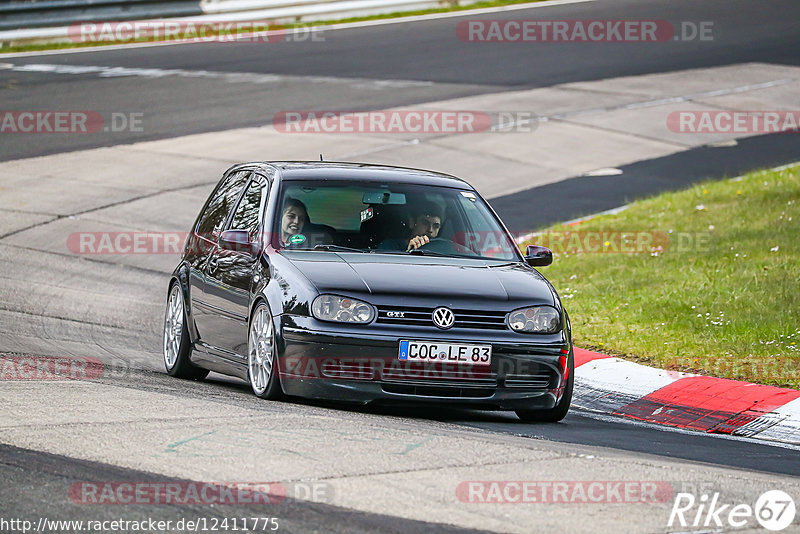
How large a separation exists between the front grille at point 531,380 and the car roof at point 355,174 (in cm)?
186

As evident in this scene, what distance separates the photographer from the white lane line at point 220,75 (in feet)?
88.7

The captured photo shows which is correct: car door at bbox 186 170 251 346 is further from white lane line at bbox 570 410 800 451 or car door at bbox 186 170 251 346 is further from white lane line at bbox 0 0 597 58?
white lane line at bbox 0 0 597 58

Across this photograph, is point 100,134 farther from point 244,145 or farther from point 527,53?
point 527,53

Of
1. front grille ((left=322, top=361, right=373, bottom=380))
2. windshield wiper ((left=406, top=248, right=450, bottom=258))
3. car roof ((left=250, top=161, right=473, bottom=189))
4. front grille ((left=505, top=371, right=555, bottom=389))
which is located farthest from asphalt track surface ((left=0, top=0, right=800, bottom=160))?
front grille ((left=505, top=371, right=555, bottom=389))

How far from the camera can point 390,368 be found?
7.52 meters

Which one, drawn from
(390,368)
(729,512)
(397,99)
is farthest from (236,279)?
(397,99)

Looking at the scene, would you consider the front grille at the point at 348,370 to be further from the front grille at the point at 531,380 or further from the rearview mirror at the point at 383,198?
the rearview mirror at the point at 383,198

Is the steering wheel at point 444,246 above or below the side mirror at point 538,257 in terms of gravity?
above

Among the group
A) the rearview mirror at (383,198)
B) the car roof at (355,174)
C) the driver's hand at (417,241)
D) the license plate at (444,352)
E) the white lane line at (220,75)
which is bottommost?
A: the license plate at (444,352)

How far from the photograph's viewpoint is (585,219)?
17.1 meters

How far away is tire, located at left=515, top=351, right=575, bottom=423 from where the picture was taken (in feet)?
26.5

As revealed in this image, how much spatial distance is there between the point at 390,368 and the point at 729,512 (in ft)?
8.22

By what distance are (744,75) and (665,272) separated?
655 inches

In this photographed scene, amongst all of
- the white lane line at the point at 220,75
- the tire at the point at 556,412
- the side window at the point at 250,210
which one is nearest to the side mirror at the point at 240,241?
the side window at the point at 250,210
